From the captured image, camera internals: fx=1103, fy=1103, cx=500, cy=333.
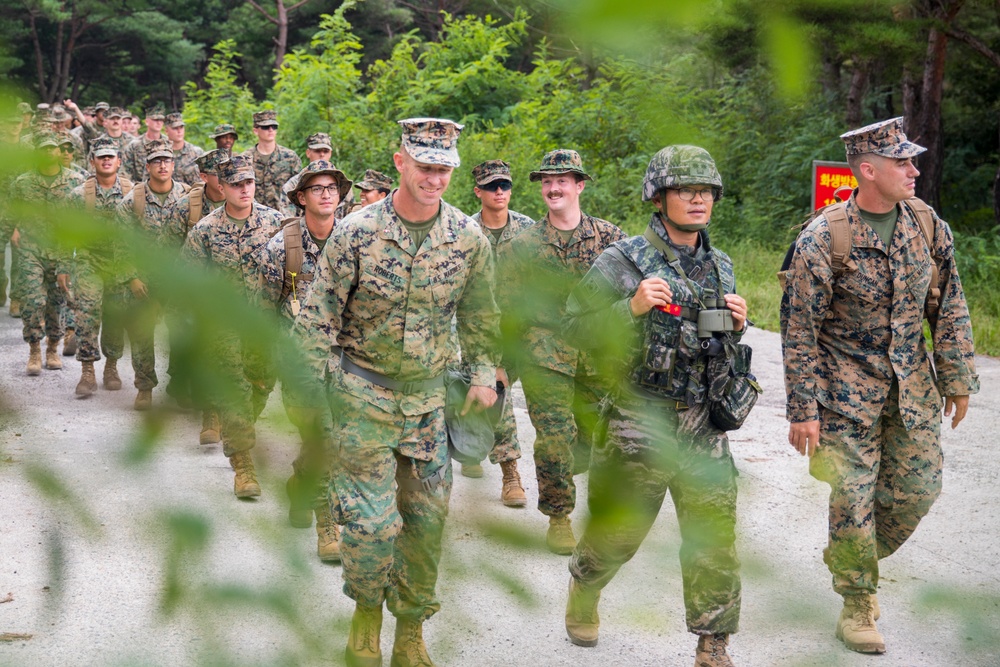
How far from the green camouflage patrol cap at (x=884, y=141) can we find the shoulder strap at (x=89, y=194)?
3709 millimetres

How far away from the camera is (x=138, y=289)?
0.93 meters

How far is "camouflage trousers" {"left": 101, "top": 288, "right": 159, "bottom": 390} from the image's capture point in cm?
89

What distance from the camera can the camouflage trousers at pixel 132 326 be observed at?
2.93 ft

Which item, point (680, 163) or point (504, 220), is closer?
point (680, 163)

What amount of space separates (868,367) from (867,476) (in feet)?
1.45

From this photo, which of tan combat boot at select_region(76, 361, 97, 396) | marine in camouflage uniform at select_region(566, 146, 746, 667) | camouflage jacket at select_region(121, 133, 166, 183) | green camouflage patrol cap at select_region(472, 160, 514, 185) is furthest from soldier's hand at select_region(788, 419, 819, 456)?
camouflage jacket at select_region(121, 133, 166, 183)

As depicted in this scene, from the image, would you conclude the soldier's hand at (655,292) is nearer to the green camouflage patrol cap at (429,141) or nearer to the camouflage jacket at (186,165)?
the green camouflage patrol cap at (429,141)

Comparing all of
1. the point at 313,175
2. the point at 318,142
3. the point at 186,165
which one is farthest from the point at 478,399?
the point at 186,165

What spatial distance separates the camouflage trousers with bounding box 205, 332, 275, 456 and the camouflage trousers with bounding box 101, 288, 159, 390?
0.06 metres

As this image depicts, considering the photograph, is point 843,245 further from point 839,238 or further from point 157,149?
point 157,149

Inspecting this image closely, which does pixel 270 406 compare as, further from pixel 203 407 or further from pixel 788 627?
pixel 788 627

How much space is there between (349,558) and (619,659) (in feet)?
4.20

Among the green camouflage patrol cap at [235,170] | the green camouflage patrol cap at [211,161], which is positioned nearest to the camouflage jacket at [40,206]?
the green camouflage patrol cap at [235,170]

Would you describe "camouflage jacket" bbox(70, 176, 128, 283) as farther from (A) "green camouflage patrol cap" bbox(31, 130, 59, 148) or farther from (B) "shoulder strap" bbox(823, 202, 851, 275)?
(B) "shoulder strap" bbox(823, 202, 851, 275)
